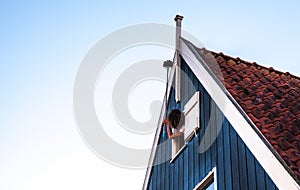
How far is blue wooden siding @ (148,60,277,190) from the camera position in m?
7.69

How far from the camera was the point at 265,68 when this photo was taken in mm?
10938

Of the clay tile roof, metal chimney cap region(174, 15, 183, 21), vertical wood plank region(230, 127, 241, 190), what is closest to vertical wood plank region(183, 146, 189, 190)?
the clay tile roof

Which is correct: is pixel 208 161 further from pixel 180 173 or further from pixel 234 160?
pixel 180 173

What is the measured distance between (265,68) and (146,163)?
3104mm

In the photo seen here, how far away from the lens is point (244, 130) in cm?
790

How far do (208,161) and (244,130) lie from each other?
4.29 ft

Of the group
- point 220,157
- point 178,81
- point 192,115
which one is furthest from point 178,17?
point 220,157

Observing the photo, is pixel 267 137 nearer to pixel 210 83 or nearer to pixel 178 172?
pixel 210 83

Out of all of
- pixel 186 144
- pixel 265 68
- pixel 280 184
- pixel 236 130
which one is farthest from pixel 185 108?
pixel 280 184

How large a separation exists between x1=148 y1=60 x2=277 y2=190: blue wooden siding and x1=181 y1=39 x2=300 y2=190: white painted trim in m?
0.11

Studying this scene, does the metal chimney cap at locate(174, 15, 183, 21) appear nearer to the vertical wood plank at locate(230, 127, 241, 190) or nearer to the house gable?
the house gable

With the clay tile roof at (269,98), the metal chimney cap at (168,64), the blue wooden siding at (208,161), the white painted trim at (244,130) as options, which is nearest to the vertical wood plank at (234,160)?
the blue wooden siding at (208,161)

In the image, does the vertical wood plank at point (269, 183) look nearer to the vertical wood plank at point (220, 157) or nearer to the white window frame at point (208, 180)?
the vertical wood plank at point (220, 157)

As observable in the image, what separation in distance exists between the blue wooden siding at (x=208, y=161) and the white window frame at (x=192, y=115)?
0.09 m
